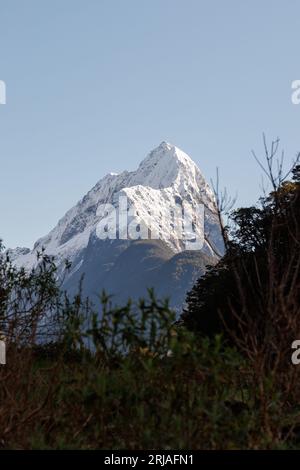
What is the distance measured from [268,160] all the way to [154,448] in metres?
5.89

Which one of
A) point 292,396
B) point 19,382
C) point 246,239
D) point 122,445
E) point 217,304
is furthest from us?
point 246,239

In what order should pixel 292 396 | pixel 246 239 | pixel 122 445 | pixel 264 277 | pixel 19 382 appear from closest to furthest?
pixel 122 445 < pixel 19 382 < pixel 292 396 < pixel 264 277 < pixel 246 239

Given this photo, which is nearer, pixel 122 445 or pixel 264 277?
pixel 122 445

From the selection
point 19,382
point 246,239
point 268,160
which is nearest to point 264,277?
point 246,239

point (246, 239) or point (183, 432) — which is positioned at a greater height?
point (246, 239)

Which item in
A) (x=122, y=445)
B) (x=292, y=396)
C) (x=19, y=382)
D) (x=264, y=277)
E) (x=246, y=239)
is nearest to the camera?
(x=122, y=445)

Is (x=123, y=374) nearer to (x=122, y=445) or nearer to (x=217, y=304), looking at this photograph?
(x=122, y=445)

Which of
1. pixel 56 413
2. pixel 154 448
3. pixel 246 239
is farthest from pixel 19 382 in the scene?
pixel 246 239

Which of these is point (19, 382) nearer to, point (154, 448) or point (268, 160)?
point (154, 448)

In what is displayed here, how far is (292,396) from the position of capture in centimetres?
1075

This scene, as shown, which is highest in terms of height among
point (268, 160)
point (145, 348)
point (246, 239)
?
point (246, 239)
